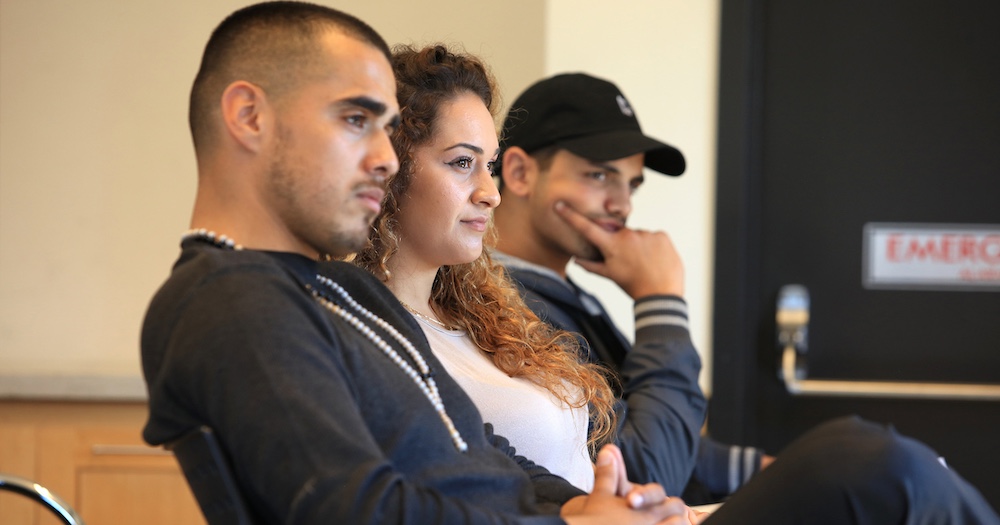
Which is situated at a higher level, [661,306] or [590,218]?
[590,218]

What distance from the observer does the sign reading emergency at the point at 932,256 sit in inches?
111

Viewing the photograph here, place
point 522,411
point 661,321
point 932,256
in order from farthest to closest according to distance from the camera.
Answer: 1. point 932,256
2. point 661,321
3. point 522,411

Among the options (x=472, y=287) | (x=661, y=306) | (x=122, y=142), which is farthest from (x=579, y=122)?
(x=122, y=142)

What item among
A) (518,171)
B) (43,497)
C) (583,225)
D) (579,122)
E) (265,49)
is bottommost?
(43,497)

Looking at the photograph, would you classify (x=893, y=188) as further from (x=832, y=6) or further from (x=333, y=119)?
(x=333, y=119)

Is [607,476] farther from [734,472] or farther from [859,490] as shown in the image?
[734,472]

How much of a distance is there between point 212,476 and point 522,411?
593mm

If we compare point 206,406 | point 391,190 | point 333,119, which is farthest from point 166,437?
point 391,190

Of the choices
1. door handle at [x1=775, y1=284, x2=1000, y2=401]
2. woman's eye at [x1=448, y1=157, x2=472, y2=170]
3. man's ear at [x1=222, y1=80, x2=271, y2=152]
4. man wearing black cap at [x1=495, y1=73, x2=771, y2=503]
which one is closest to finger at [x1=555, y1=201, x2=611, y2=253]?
man wearing black cap at [x1=495, y1=73, x2=771, y2=503]

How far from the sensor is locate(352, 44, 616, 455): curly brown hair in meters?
1.53

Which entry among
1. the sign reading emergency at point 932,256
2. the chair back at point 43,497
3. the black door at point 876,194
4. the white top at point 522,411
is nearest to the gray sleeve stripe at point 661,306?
the white top at point 522,411

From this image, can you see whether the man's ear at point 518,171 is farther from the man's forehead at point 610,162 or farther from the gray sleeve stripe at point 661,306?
the gray sleeve stripe at point 661,306

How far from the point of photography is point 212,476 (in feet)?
3.08

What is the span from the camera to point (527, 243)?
7.14 feet
